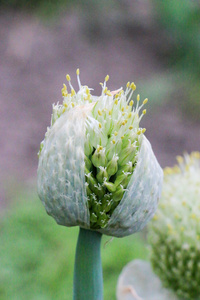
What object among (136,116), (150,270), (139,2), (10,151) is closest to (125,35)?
(139,2)

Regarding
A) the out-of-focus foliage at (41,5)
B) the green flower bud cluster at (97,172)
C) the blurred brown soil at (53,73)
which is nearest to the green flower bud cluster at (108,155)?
the green flower bud cluster at (97,172)

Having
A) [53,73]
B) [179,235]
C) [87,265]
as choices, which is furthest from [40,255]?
[53,73]

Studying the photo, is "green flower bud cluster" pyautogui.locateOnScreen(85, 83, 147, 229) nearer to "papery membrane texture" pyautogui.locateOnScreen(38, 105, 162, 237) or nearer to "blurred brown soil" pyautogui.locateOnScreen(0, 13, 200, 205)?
"papery membrane texture" pyautogui.locateOnScreen(38, 105, 162, 237)

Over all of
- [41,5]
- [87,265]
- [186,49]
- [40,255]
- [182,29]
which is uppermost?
[41,5]

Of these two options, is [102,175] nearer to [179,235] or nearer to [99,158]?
[99,158]

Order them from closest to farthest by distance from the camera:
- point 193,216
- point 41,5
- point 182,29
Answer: point 193,216, point 182,29, point 41,5

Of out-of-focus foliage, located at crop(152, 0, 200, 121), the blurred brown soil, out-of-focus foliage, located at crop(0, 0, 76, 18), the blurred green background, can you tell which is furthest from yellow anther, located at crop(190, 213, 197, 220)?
out-of-focus foliage, located at crop(0, 0, 76, 18)

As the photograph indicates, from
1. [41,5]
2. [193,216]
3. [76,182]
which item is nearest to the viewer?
[76,182]
